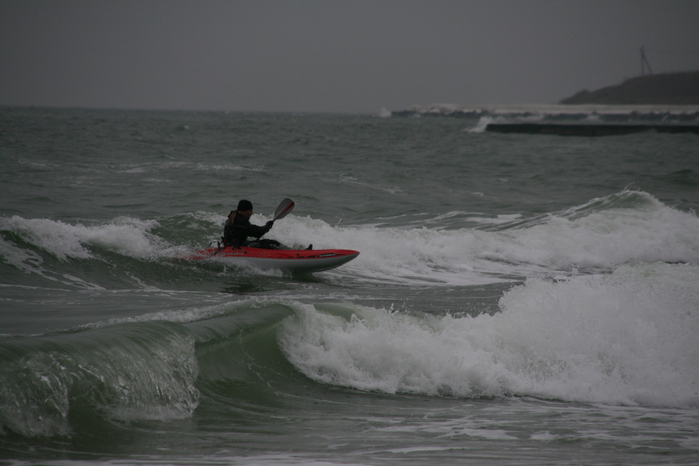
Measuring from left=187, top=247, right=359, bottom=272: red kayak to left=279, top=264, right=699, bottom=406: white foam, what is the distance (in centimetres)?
336

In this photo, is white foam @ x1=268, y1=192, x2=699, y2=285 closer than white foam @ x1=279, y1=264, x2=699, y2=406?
No

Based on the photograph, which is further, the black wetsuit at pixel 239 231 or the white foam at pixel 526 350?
the black wetsuit at pixel 239 231

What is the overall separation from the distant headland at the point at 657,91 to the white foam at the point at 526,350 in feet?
440

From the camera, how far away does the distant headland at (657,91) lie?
127 meters

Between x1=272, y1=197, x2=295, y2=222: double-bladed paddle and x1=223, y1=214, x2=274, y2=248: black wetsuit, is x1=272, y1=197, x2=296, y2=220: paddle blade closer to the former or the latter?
x1=272, y1=197, x2=295, y2=222: double-bladed paddle

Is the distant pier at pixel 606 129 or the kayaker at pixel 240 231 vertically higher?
the distant pier at pixel 606 129

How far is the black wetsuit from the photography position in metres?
9.55

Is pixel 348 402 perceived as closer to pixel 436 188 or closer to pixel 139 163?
pixel 436 188

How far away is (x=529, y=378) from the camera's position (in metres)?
5.21

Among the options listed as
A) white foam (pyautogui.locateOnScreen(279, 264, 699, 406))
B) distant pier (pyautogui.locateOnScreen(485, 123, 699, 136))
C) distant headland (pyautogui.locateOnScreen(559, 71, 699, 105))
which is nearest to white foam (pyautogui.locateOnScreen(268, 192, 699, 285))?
white foam (pyautogui.locateOnScreen(279, 264, 699, 406))

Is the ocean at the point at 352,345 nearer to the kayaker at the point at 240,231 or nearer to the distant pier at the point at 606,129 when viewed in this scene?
the kayaker at the point at 240,231

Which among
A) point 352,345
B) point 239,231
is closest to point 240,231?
point 239,231

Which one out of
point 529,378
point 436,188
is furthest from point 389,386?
point 436,188

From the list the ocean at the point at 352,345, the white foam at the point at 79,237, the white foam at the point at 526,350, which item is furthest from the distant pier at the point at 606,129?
the white foam at the point at 526,350
